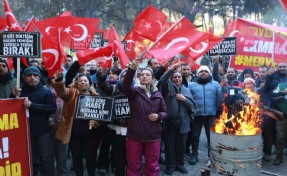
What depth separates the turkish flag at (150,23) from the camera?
853 centimetres

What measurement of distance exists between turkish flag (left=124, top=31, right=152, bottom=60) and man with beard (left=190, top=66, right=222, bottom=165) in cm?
243

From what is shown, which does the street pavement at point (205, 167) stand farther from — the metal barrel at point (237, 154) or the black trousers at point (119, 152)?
the metal barrel at point (237, 154)

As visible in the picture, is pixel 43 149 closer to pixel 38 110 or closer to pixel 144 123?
pixel 38 110

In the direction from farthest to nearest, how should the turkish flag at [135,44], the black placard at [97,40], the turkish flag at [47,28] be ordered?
the black placard at [97,40] < the turkish flag at [135,44] < the turkish flag at [47,28]

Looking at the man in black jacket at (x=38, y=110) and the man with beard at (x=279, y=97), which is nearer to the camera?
the man in black jacket at (x=38, y=110)

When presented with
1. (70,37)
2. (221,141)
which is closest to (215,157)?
(221,141)

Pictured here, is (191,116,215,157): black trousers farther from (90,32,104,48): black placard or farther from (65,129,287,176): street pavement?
→ (90,32,104,48): black placard

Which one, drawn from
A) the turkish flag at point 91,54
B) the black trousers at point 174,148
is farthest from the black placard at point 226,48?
the turkish flag at point 91,54

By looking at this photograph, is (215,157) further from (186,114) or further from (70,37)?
(70,37)

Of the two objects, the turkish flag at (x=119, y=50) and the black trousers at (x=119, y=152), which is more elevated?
the turkish flag at (x=119, y=50)

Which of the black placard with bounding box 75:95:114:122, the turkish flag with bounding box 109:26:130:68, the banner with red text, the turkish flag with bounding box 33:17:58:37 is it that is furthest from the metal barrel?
the banner with red text

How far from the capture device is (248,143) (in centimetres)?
472

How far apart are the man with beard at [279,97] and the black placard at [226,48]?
1.44m

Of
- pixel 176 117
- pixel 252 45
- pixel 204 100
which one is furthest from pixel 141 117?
pixel 252 45
